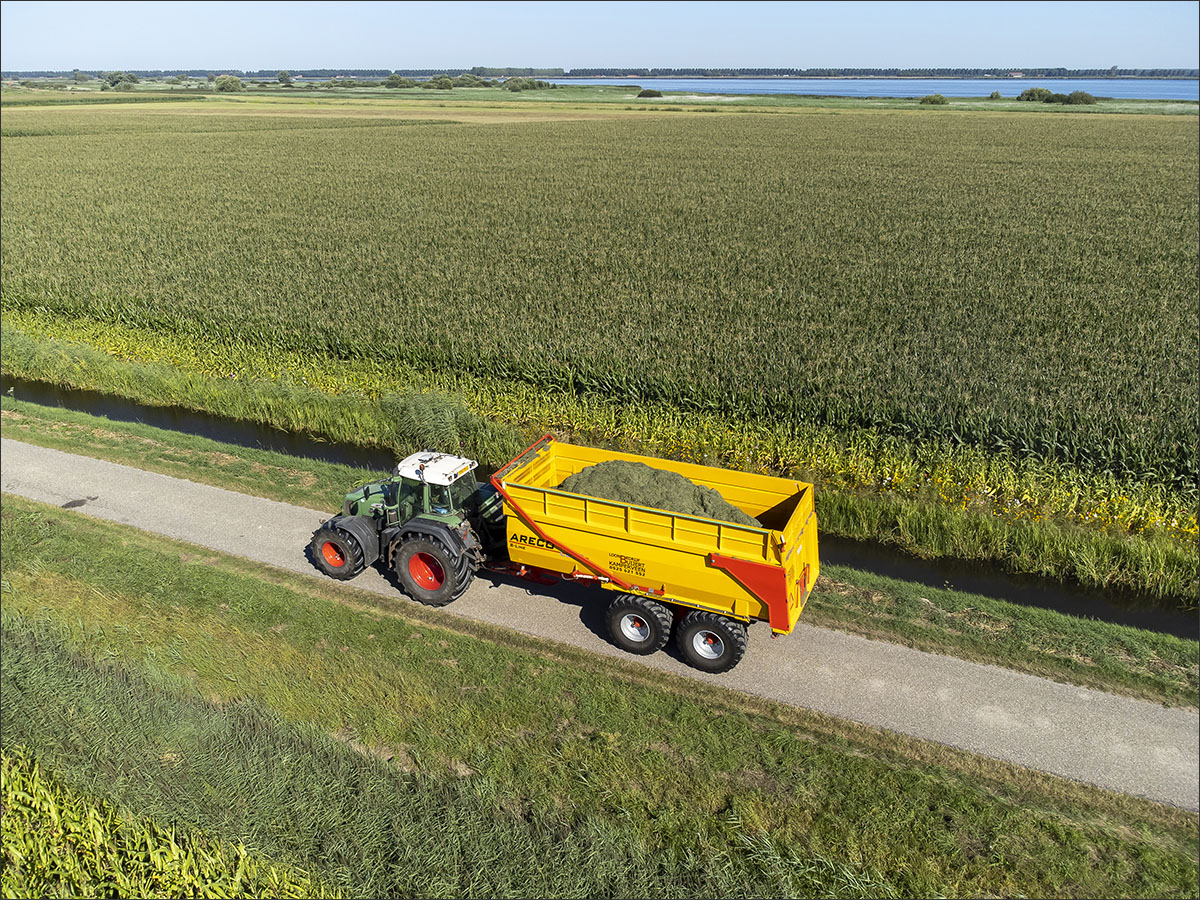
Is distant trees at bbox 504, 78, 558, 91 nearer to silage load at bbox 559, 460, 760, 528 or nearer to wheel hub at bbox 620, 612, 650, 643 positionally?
silage load at bbox 559, 460, 760, 528

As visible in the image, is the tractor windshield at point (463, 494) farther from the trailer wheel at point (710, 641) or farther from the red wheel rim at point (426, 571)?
the trailer wheel at point (710, 641)

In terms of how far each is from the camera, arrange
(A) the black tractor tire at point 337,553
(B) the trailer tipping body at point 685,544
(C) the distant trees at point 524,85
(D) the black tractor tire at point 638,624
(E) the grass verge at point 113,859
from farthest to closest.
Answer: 1. (C) the distant trees at point 524,85
2. (A) the black tractor tire at point 337,553
3. (D) the black tractor tire at point 638,624
4. (B) the trailer tipping body at point 685,544
5. (E) the grass verge at point 113,859

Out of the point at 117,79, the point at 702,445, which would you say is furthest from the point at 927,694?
the point at 117,79

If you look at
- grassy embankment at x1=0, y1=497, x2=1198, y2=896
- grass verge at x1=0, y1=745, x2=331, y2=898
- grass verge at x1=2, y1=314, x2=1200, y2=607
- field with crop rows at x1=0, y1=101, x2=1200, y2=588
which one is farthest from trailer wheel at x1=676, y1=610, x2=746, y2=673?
field with crop rows at x1=0, y1=101, x2=1200, y2=588

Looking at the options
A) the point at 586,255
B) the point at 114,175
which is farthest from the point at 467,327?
the point at 114,175

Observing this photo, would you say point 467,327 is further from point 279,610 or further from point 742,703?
point 742,703

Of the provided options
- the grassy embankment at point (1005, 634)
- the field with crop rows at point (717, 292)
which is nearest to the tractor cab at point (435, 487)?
the grassy embankment at point (1005, 634)

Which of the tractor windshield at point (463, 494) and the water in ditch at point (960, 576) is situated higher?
the tractor windshield at point (463, 494)

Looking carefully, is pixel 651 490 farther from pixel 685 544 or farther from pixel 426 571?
pixel 426 571
